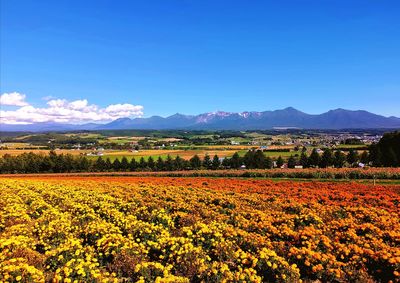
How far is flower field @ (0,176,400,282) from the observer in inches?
324

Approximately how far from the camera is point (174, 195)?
18656 millimetres

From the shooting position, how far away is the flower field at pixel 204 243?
823 centimetres

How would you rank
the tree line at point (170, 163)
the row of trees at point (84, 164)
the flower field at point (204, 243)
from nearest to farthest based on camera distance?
1. the flower field at point (204, 243)
2. the tree line at point (170, 163)
3. the row of trees at point (84, 164)

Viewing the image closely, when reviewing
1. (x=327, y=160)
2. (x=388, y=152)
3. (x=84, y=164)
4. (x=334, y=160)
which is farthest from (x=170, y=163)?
(x=388, y=152)

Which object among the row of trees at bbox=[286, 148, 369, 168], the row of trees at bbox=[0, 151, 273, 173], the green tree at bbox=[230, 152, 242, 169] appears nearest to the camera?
the row of trees at bbox=[286, 148, 369, 168]

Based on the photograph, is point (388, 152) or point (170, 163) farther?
point (170, 163)

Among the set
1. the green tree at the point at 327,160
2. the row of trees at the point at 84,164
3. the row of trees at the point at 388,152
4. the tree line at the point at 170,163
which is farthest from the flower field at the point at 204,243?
the row of trees at the point at 84,164

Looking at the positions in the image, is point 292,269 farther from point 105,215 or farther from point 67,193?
point 67,193

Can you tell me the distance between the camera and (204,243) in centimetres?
1056

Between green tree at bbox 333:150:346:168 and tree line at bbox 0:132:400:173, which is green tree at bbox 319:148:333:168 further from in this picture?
green tree at bbox 333:150:346:168

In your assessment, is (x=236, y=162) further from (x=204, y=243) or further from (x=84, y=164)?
(x=204, y=243)

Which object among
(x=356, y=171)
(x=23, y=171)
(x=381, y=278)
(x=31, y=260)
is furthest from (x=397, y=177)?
(x=23, y=171)

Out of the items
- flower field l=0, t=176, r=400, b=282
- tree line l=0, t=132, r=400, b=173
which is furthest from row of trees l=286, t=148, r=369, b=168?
flower field l=0, t=176, r=400, b=282

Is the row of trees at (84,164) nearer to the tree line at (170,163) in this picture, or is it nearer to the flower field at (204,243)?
the tree line at (170,163)
